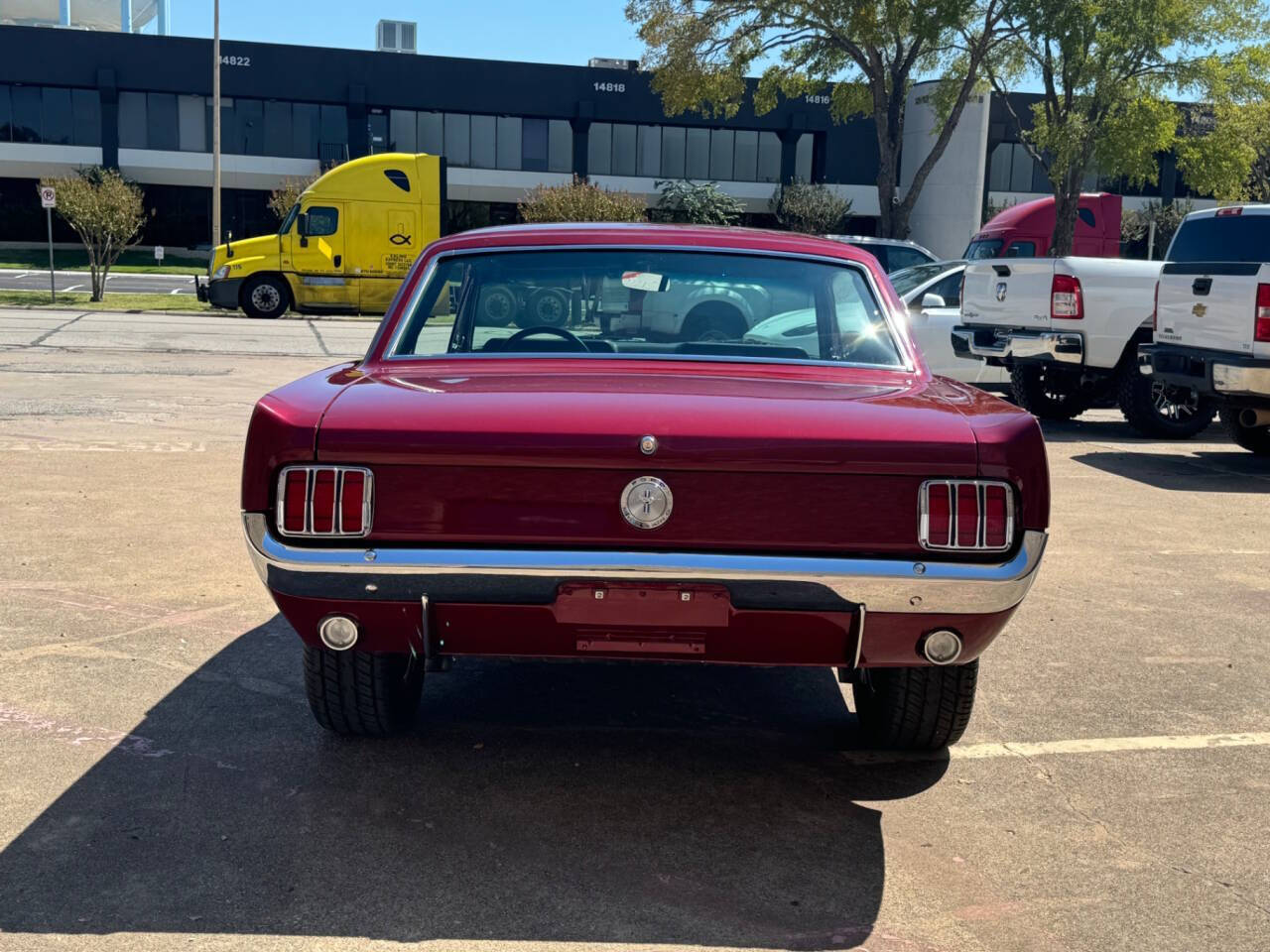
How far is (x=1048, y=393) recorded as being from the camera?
13820 millimetres

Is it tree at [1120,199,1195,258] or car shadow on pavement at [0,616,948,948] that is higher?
tree at [1120,199,1195,258]

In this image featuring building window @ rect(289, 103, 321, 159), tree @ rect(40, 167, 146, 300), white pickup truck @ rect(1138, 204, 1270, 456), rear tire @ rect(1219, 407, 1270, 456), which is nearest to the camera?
white pickup truck @ rect(1138, 204, 1270, 456)

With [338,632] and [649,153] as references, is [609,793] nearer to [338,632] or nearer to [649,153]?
[338,632]

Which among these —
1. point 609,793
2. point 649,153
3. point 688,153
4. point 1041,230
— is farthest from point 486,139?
point 609,793

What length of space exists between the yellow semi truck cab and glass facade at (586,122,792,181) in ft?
97.5

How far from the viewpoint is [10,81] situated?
52.1 metres

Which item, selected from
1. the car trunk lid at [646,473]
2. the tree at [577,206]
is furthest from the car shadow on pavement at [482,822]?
the tree at [577,206]

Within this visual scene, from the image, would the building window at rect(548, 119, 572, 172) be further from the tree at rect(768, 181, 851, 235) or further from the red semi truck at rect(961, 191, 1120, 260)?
the red semi truck at rect(961, 191, 1120, 260)

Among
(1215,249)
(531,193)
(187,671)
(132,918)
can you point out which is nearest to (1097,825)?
(132,918)

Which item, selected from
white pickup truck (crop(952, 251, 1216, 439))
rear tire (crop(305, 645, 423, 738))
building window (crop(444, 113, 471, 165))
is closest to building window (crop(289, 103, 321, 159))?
building window (crop(444, 113, 471, 165))

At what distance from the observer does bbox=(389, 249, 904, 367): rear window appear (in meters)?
4.52

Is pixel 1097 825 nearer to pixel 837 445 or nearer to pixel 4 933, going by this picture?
pixel 837 445

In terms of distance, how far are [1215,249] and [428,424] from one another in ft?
29.4

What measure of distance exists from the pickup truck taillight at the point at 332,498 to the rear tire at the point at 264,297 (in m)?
24.5
